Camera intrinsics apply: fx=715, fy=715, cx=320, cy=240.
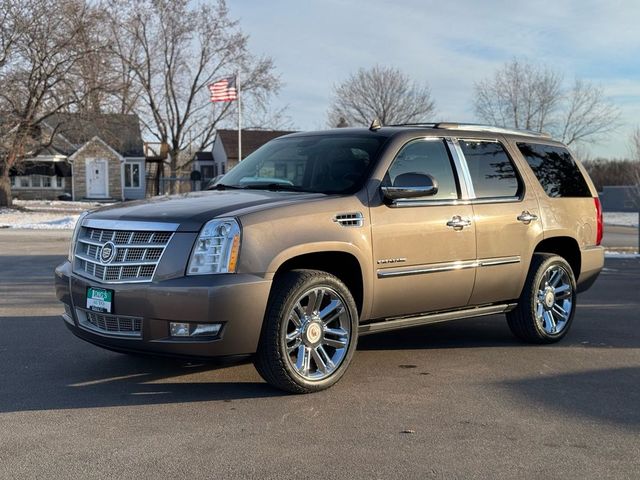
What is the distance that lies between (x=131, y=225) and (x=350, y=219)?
61.2 inches

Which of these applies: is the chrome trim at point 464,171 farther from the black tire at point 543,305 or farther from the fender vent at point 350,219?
the fender vent at point 350,219

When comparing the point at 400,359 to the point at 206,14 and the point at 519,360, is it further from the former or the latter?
the point at 206,14

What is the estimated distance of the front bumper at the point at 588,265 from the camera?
7340mm

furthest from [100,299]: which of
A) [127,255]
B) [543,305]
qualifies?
[543,305]

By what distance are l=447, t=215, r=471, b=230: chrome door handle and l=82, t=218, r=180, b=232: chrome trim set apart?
232 centimetres

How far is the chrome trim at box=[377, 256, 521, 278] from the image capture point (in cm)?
550

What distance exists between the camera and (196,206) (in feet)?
16.5

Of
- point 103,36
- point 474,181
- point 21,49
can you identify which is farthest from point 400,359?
point 103,36

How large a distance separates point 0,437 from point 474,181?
4.19 meters

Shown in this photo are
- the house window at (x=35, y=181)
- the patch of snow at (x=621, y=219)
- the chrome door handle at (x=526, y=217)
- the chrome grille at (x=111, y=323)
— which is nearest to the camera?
the chrome grille at (x=111, y=323)

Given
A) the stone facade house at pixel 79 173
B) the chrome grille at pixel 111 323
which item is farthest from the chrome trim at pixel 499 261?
the stone facade house at pixel 79 173

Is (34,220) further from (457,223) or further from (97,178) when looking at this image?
(457,223)

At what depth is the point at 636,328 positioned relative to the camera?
771 centimetres

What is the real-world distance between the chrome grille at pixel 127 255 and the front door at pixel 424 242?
1628 millimetres
